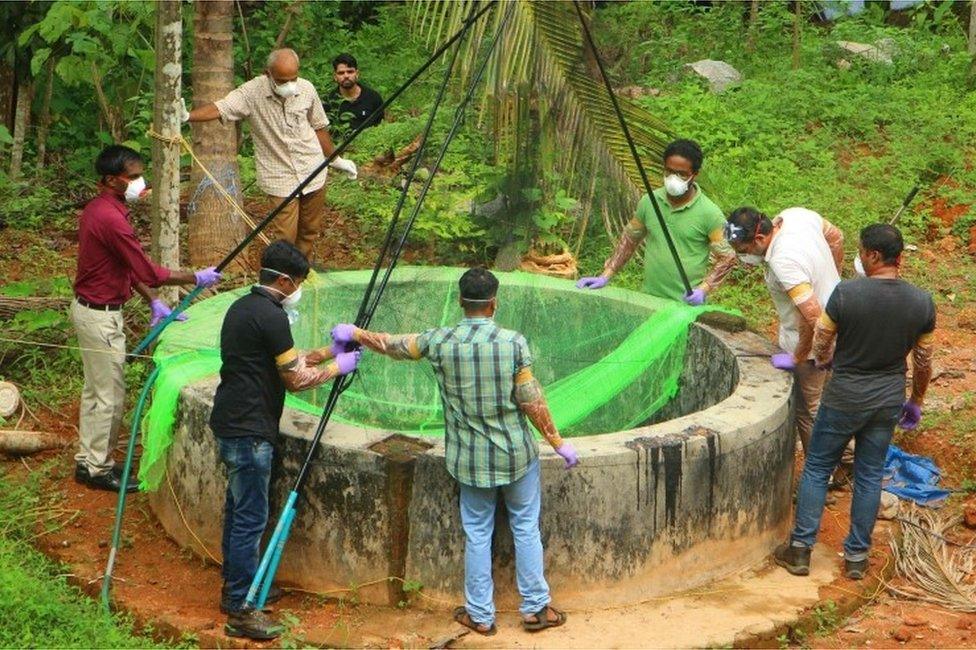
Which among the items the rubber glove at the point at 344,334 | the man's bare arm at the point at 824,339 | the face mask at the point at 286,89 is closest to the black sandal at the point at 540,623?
the rubber glove at the point at 344,334

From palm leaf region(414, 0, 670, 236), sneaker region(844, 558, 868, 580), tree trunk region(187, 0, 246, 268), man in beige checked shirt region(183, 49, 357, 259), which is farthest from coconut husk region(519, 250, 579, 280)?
sneaker region(844, 558, 868, 580)

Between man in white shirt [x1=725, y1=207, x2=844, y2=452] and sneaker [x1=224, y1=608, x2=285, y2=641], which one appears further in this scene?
man in white shirt [x1=725, y1=207, x2=844, y2=452]

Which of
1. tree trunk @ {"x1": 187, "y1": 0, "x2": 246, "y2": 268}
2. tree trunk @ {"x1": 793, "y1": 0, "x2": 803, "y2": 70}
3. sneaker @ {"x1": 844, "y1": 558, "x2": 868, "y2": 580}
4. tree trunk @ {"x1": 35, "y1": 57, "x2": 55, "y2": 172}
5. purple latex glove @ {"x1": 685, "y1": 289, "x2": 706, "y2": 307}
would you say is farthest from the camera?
tree trunk @ {"x1": 793, "y1": 0, "x2": 803, "y2": 70}

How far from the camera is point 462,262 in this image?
8.00 metres

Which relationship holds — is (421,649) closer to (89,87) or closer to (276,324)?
(276,324)

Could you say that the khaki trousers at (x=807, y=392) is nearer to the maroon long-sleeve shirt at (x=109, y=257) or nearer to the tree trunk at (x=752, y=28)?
the maroon long-sleeve shirt at (x=109, y=257)

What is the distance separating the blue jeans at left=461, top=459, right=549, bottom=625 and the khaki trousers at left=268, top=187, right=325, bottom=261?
3403 mm

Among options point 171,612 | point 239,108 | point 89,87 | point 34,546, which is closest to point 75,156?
point 89,87

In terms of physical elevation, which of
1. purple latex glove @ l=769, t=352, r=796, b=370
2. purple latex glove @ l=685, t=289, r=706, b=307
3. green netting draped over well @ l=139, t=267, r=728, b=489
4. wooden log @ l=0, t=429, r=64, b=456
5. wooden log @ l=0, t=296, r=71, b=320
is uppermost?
purple latex glove @ l=685, t=289, r=706, b=307

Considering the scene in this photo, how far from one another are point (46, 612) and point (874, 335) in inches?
143

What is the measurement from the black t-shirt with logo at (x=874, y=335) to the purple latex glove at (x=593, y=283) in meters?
1.81

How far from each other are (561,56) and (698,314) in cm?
181

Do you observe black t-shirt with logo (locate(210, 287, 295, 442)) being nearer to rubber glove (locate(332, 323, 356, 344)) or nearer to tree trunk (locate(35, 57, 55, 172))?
rubber glove (locate(332, 323, 356, 344))

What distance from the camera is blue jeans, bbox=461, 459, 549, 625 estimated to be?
529cm
